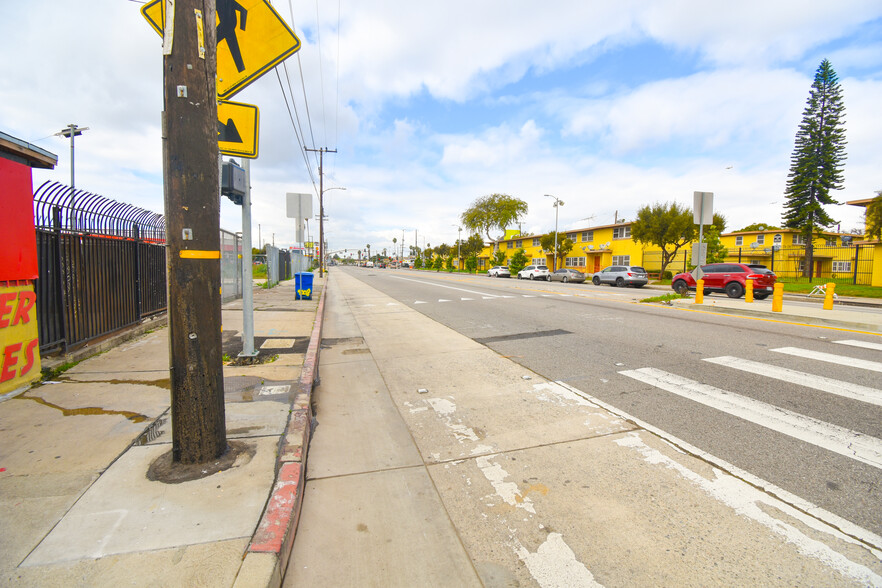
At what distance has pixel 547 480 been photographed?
130 inches

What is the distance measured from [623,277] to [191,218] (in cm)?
3246

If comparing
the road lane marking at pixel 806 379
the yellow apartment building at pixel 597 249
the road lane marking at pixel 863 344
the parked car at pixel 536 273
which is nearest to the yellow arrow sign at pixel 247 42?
the road lane marking at pixel 806 379

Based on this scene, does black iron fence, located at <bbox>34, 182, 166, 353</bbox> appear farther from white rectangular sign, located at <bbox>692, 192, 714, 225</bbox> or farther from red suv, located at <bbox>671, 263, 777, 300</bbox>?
red suv, located at <bbox>671, 263, 777, 300</bbox>

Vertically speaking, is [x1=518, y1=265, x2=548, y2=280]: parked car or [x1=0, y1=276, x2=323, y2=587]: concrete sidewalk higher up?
[x1=518, y1=265, x2=548, y2=280]: parked car

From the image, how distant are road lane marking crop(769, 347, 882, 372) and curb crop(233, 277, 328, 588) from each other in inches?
286

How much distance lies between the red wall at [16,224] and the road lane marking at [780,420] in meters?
7.48

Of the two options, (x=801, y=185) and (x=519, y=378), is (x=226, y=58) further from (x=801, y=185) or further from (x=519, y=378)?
(x=801, y=185)

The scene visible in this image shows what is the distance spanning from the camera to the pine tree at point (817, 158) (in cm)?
3753

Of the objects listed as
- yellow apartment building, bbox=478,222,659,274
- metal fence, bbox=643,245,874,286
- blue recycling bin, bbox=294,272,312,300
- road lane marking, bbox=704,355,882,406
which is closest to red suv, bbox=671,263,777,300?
road lane marking, bbox=704,355,882,406

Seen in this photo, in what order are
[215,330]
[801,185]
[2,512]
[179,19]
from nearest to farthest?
[2,512] → [179,19] → [215,330] → [801,185]

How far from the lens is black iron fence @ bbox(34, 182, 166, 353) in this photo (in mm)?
5742

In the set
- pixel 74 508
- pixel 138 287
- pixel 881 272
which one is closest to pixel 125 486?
pixel 74 508

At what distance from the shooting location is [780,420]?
4.22 metres

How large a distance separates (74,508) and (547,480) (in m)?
3.14
